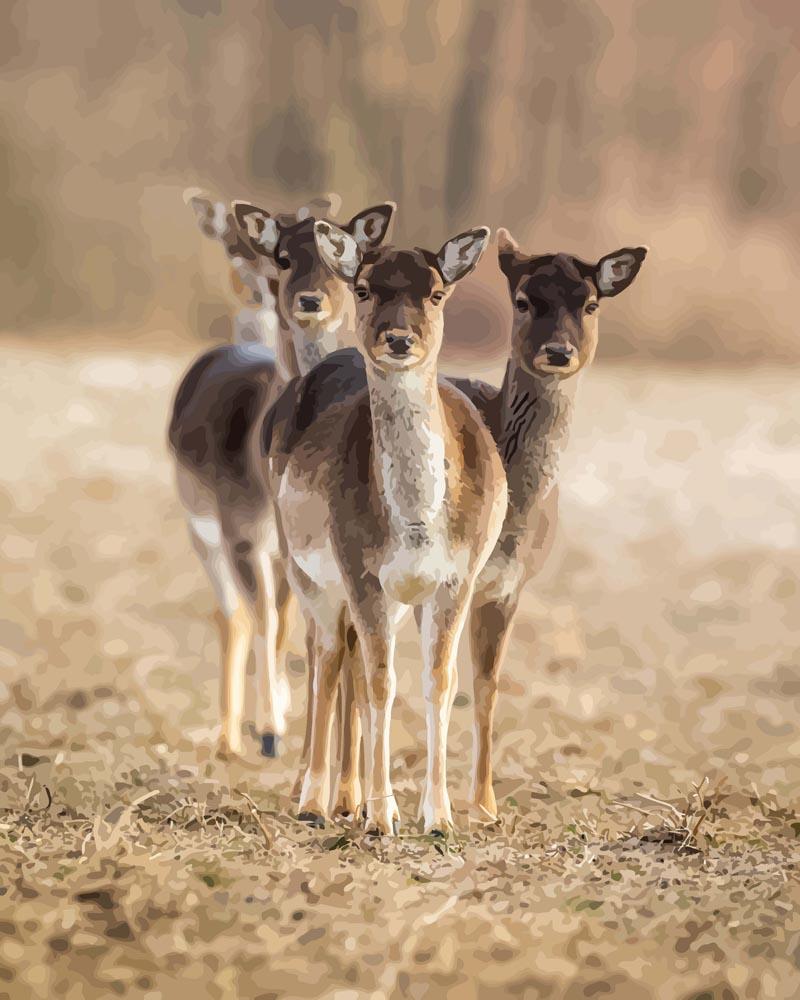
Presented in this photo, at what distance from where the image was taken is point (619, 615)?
4320 mm

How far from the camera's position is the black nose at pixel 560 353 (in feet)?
7.30

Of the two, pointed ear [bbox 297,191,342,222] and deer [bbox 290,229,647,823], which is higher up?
pointed ear [bbox 297,191,342,222]

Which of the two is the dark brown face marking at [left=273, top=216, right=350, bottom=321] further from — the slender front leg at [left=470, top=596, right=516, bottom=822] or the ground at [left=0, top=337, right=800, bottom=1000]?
the ground at [left=0, top=337, right=800, bottom=1000]

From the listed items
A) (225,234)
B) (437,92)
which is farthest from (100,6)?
(225,234)

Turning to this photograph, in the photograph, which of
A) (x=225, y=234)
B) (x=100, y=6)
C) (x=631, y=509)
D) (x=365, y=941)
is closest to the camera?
(x=365, y=941)

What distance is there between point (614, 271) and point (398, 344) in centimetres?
37

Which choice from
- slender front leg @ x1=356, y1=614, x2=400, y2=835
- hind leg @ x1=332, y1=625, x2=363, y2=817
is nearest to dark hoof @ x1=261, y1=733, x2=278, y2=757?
hind leg @ x1=332, y1=625, x2=363, y2=817

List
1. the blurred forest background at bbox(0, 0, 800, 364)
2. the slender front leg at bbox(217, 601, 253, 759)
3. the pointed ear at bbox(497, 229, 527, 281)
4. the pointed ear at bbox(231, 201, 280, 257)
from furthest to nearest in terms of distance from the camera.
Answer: the blurred forest background at bbox(0, 0, 800, 364), the slender front leg at bbox(217, 601, 253, 759), the pointed ear at bbox(231, 201, 280, 257), the pointed ear at bbox(497, 229, 527, 281)

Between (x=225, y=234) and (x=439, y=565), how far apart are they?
851 millimetres

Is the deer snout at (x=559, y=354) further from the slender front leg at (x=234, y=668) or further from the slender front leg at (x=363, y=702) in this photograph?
the slender front leg at (x=234, y=668)

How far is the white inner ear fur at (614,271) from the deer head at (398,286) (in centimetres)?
22

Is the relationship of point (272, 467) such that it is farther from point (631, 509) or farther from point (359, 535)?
point (631, 509)

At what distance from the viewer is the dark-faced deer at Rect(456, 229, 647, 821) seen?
224cm

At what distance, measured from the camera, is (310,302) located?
8.08 ft
